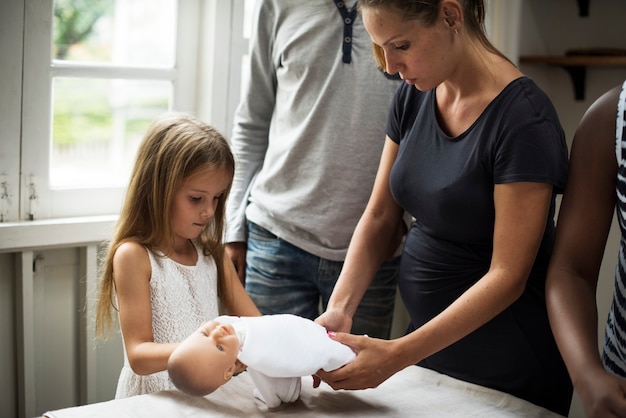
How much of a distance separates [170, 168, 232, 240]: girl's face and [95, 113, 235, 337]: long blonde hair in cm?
1

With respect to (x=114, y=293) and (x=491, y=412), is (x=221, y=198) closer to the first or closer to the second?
(x=114, y=293)

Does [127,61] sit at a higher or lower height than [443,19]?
lower

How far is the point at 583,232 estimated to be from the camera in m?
1.32

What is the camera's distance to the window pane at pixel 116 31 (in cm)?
218

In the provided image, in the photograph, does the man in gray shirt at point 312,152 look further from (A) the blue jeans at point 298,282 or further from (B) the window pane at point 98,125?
(B) the window pane at point 98,125

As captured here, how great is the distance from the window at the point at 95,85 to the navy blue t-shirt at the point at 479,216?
938 millimetres

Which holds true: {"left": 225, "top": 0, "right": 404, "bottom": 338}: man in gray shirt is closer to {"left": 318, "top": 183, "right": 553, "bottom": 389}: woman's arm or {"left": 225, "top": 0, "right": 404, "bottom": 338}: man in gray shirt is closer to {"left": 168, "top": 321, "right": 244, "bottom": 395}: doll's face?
{"left": 318, "top": 183, "right": 553, "bottom": 389}: woman's arm

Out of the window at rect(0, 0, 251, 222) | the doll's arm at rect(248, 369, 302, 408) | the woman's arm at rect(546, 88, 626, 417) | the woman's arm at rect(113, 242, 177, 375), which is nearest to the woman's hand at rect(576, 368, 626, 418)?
the woman's arm at rect(546, 88, 626, 417)

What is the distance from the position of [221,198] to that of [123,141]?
31.3 inches

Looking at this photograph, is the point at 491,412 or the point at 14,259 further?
the point at 14,259

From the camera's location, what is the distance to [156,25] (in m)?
2.39

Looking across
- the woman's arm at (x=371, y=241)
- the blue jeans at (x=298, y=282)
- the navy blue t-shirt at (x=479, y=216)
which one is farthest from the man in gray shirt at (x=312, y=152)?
the navy blue t-shirt at (x=479, y=216)

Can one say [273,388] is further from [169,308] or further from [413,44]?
[413,44]

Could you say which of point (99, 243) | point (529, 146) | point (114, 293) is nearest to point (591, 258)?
point (529, 146)
